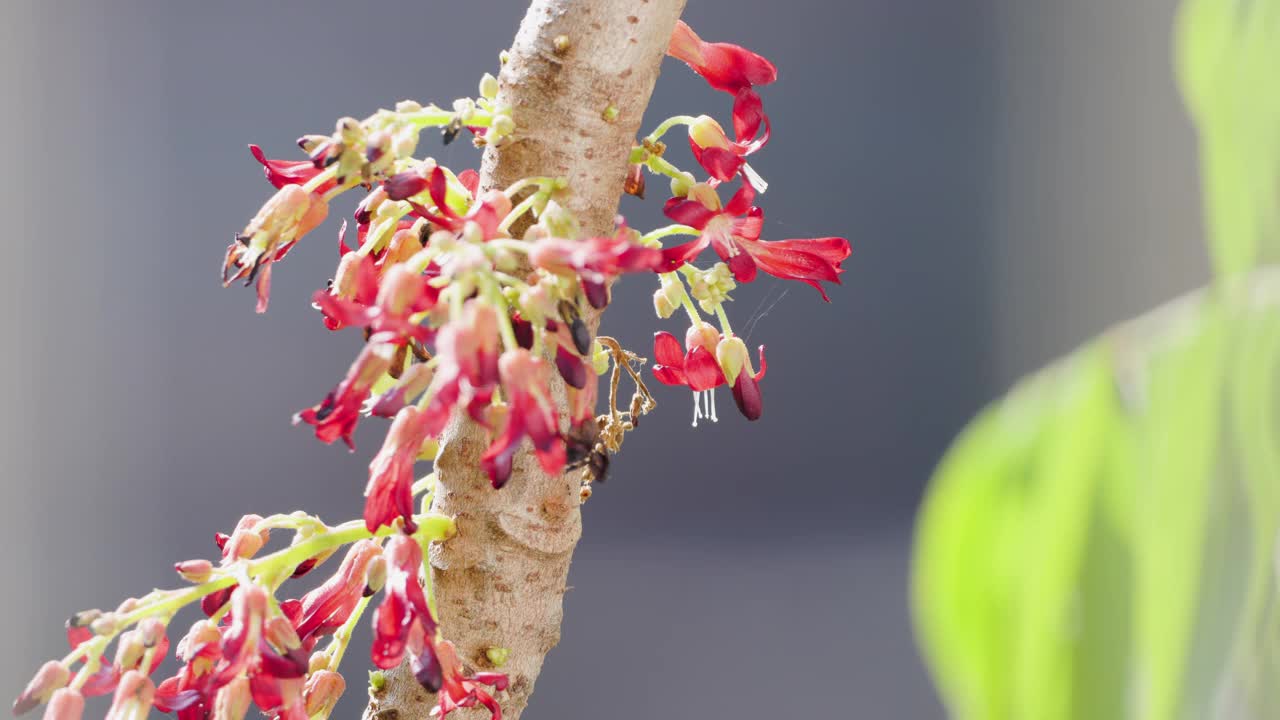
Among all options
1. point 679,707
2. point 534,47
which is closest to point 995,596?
point 534,47

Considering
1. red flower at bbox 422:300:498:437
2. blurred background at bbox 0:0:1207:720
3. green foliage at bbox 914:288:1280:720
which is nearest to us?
green foliage at bbox 914:288:1280:720

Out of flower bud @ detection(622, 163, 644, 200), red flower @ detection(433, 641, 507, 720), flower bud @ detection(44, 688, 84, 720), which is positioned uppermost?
flower bud @ detection(622, 163, 644, 200)

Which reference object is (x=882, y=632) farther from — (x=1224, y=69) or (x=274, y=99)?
(x=1224, y=69)

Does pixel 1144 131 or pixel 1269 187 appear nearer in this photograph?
pixel 1269 187

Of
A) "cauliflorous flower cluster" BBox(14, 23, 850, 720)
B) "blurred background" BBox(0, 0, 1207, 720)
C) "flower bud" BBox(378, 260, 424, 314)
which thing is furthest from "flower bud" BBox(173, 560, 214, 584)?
"blurred background" BBox(0, 0, 1207, 720)

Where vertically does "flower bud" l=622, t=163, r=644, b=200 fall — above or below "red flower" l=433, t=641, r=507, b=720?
above

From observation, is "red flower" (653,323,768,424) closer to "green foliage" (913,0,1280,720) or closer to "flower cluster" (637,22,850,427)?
"flower cluster" (637,22,850,427)

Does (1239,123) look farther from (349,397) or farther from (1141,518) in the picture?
(349,397)
